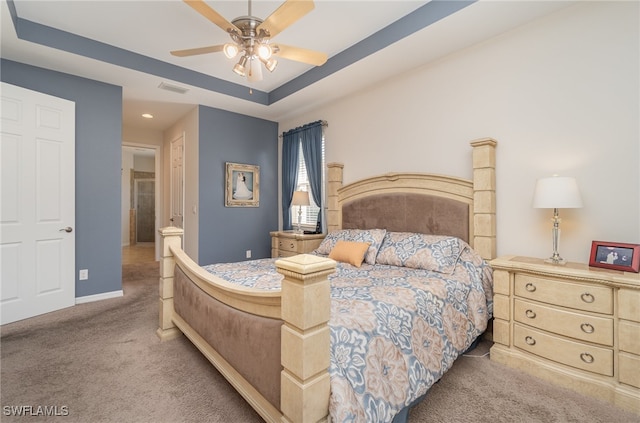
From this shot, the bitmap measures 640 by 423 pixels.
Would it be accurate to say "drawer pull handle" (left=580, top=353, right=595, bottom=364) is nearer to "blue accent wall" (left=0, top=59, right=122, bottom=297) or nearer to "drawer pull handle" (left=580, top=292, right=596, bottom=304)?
"drawer pull handle" (left=580, top=292, right=596, bottom=304)

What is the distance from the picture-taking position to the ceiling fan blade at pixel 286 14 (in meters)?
1.80

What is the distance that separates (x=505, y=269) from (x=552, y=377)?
0.71 m

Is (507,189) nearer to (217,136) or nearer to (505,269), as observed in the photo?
(505,269)

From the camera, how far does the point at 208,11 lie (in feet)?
6.14

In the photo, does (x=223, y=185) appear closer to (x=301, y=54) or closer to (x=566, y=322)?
(x=301, y=54)

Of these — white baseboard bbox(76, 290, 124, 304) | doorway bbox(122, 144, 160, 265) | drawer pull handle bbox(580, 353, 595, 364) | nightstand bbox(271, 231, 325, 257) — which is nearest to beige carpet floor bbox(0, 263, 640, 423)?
drawer pull handle bbox(580, 353, 595, 364)

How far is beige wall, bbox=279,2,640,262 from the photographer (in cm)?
200

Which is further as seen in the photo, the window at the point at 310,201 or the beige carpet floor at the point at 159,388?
the window at the point at 310,201

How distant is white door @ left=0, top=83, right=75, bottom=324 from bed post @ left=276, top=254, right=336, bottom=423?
10.9ft

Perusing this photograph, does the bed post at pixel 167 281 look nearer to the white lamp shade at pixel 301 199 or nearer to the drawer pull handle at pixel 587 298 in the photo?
the white lamp shade at pixel 301 199

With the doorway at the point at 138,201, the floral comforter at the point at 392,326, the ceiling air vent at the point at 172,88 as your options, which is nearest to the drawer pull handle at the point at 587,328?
the floral comforter at the point at 392,326

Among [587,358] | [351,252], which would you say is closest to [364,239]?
[351,252]

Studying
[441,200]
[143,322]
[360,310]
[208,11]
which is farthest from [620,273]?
[143,322]

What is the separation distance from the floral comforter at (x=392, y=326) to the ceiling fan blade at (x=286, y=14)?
177 centimetres
